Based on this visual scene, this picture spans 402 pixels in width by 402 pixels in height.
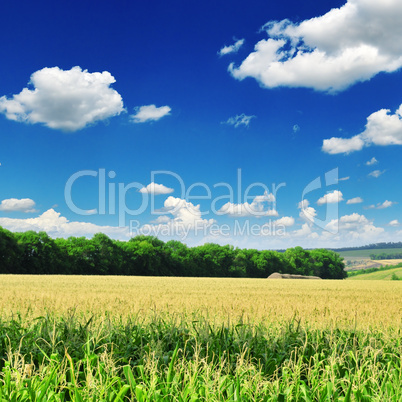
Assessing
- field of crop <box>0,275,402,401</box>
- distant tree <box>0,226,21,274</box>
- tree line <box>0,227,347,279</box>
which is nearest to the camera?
field of crop <box>0,275,402,401</box>

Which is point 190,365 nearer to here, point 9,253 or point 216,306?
point 216,306

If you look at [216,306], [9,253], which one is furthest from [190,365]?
[9,253]

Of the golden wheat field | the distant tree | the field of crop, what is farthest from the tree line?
the field of crop

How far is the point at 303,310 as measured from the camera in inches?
533

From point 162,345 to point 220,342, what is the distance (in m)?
0.91

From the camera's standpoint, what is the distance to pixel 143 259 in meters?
101

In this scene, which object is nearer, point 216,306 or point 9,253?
point 216,306

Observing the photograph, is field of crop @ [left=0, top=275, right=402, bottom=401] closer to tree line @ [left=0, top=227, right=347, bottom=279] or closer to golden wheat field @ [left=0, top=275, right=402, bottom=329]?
golden wheat field @ [left=0, top=275, right=402, bottom=329]

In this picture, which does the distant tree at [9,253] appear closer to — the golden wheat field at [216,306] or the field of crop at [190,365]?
the golden wheat field at [216,306]

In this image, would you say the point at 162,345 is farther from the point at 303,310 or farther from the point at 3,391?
the point at 303,310

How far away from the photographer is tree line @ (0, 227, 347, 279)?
276 feet

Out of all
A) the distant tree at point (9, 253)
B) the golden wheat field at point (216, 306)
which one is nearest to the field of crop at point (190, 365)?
the golden wheat field at point (216, 306)

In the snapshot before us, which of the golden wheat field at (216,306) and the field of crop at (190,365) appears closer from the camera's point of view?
the field of crop at (190,365)

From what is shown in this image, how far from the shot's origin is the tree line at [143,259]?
3310 inches
